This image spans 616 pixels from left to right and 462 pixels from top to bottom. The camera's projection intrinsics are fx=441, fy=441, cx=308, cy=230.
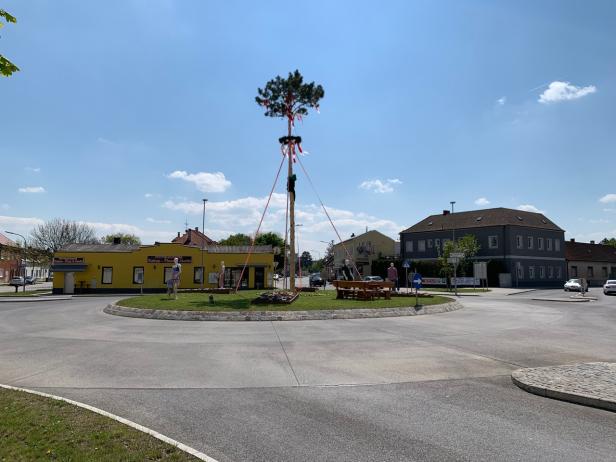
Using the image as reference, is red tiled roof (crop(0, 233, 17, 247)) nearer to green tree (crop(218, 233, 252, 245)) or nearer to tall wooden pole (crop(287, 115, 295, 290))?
green tree (crop(218, 233, 252, 245))

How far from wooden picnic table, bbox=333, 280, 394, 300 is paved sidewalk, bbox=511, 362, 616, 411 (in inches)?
528

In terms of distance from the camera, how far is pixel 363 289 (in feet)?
71.6

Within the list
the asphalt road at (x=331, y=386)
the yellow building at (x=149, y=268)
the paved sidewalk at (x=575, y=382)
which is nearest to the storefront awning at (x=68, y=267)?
the yellow building at (x=149, y=268)

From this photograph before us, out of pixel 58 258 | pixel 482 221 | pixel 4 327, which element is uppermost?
pixel 482 221

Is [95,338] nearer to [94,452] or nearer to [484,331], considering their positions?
[94,452]

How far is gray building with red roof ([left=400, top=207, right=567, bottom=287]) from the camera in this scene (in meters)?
52.0

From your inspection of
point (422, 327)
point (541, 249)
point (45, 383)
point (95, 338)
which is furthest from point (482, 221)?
point (45, 383)

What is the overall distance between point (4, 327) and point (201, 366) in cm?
1060

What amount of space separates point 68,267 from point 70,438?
42.3m

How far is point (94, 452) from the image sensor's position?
4.07m

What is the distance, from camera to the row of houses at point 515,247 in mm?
52219

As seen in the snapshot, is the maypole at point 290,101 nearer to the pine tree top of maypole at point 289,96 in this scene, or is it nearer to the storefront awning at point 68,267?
the pine tree top of maypole at point 289,96

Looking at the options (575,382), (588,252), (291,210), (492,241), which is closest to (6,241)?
(291,210)

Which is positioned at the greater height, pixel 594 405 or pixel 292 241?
pixel 292 241
